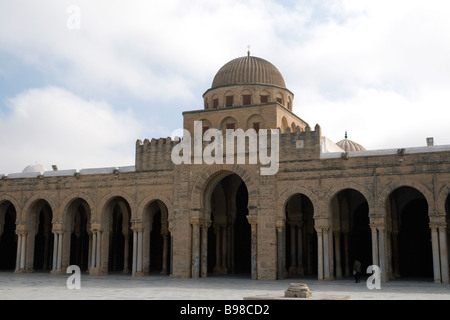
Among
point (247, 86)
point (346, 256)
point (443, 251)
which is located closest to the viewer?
point (443, 251)

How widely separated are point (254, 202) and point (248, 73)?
25.4 ft

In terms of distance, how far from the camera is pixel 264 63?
1068 inches

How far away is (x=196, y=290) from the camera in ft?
54.8

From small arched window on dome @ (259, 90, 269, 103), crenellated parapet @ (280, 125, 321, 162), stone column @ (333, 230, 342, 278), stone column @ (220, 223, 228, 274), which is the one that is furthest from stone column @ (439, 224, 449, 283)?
small arched window on dome @ (259, 90, 269, 103)

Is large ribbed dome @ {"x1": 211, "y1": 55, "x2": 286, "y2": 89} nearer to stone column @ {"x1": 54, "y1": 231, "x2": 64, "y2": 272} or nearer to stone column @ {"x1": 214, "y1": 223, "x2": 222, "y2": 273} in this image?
stone column @ {"x1": 214, "y1": 223, "x2": 222, "y2": 273}

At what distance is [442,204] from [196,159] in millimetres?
10198

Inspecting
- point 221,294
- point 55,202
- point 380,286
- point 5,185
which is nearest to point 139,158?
point 55,202

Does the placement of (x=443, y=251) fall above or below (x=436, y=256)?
above

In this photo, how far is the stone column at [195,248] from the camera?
73.3ft

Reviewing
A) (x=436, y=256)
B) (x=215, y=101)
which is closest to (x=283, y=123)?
(x=215, y=101)

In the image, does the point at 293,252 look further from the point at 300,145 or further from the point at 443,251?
the point at 443,251

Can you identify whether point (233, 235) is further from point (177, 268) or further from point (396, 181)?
point (396, 181)

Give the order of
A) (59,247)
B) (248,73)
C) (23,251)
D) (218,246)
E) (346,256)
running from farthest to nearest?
(248,73) → (23,251) → (218,246) → (59,247) → (346,256)
